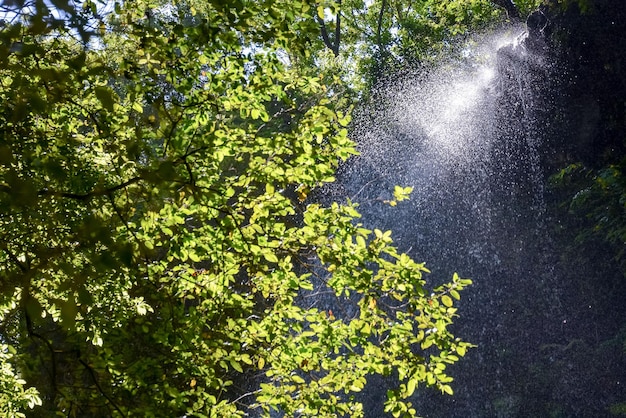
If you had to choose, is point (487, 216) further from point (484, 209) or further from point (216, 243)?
point (216, 243)

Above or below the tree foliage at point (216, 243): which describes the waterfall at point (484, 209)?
above

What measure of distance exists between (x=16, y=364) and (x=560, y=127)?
13431mm

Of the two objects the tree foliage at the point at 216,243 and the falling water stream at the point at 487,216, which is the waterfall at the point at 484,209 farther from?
the tree foliage at the point at 216,243

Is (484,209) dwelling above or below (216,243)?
above

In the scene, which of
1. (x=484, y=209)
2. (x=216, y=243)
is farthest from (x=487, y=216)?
(x=216, y=243)

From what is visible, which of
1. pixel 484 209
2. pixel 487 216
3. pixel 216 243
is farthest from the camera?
pixel 484 209

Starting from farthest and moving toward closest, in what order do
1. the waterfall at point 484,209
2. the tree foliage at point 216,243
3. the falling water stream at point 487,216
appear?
1. the waterfall at point 484,209
2. the falling water stream at point 487,216
3. the tree foliage at point 216,243

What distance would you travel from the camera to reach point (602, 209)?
1344 cm

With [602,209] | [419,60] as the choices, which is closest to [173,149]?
[602,209]

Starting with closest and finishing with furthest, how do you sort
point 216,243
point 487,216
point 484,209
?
point 216,243 < point 487,216 < point 484,209

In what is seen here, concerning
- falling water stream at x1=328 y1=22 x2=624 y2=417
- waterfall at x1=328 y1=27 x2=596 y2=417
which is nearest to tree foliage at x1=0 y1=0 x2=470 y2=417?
falling water stream at x1=328 y1=22 x2=624 y2=417

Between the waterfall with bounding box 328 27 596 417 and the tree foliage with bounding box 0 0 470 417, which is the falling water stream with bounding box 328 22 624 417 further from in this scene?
the tree foliage with bounding box 0 0 470 417

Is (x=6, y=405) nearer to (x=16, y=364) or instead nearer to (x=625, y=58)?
(x=16, y=364)

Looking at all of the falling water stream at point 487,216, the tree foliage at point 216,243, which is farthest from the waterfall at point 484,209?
the tree foliage at point 216,243
